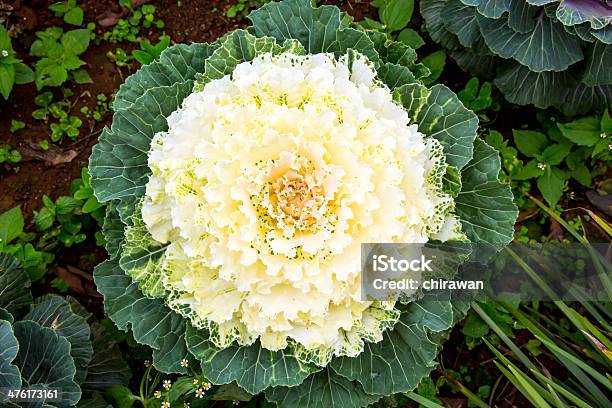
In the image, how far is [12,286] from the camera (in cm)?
235

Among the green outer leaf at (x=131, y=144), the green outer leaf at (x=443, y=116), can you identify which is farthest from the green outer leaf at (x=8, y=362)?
the green outer leaf at (x=443, y=116)

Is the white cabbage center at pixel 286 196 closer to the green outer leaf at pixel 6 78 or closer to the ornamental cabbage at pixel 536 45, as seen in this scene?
the ornamental cabbage at pixel 536 45

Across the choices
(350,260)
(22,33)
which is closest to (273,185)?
(350,260)

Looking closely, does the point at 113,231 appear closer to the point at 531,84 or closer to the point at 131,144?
the point at 131,144

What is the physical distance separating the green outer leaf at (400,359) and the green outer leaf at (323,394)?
87 millimetres

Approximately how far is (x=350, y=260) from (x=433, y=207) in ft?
1.05

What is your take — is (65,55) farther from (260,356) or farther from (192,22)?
(260,356)

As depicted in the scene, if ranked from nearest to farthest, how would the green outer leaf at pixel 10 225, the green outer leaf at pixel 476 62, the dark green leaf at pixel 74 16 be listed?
1. the green outer leaf at pixel 10 225
2. the green outer leaf at pixel 476 62
3. the dark green leaf at pixel 74 16

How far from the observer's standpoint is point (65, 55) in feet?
9.62

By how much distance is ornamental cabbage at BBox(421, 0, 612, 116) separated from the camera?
2377 millimetres

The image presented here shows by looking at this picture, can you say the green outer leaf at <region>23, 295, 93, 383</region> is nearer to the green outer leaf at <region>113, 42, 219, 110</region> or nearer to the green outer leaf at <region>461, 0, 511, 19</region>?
the green outer leaf at <region>113, 42, 219, 110</region>

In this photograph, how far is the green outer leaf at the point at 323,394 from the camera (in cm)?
208

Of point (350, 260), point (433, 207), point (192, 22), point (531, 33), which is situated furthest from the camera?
point (192, 22)

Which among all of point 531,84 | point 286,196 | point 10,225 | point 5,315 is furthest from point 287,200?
point 531,84
